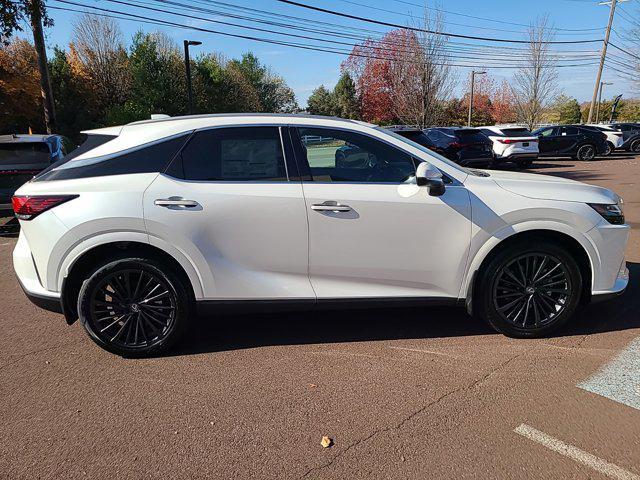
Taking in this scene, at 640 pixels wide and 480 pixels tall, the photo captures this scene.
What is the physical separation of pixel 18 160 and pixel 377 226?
7178 millimetres

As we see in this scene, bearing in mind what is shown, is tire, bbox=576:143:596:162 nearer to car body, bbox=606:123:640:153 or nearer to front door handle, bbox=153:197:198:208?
car body, bbox=606:123:640:153

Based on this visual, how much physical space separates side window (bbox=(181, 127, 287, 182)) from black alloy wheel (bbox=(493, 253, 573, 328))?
193cm

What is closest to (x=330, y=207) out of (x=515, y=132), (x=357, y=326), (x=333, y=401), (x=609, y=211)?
(x=357, y=326)

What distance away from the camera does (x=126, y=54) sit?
113ft

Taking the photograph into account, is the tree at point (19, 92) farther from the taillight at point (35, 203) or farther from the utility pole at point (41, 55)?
the taillight at point (35, 203)

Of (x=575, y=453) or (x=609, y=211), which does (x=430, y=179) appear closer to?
(x=609, y=211)

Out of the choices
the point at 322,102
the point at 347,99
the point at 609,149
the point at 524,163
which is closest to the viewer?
the point at 524,163

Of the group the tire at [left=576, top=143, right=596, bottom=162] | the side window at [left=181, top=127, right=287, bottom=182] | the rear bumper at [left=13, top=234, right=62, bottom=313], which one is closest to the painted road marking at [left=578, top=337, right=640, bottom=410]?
the side window at [left=181, top=127, right=287, bottom=182]

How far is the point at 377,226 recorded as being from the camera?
3.59m

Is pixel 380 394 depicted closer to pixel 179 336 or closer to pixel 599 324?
pixel 179 336

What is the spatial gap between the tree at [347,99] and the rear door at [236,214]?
5019 centimetres

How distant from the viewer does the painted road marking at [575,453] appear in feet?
7.74

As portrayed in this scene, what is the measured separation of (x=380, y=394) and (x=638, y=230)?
642 cm

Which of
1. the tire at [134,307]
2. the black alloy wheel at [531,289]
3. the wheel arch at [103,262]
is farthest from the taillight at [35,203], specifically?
the black alloy wheel at [531,289]
